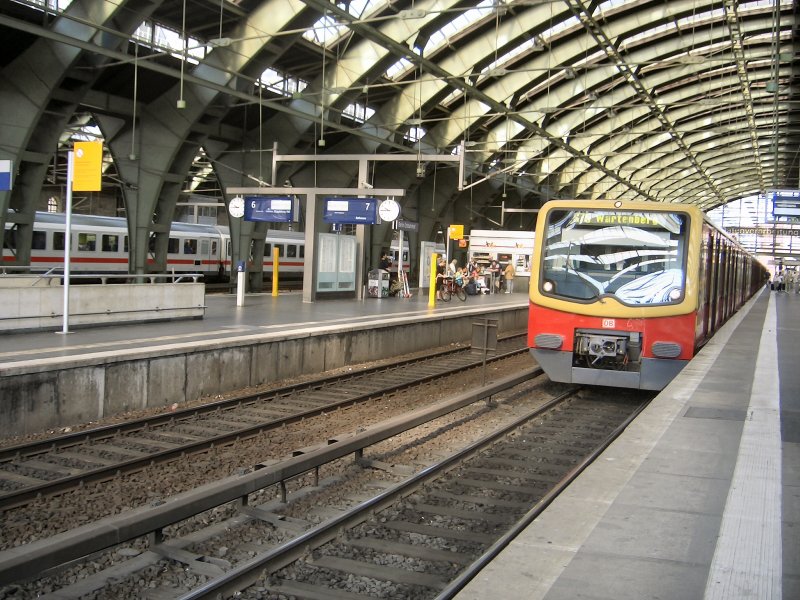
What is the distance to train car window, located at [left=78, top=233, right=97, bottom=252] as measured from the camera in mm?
26880

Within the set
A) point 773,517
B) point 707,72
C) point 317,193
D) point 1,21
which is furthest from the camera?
point 707,72

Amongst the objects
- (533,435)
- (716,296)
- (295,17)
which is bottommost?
(533,435)

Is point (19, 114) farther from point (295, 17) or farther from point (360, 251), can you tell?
point (360, 251)

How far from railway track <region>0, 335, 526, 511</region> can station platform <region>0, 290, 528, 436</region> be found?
100cm

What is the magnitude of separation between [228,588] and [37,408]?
586cm

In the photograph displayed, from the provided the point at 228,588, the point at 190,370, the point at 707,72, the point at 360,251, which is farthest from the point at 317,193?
the point at 707,72

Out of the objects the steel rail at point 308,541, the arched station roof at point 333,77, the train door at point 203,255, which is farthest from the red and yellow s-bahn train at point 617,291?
the train door at point 203,255

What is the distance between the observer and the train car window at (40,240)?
Answer: 25419 mm

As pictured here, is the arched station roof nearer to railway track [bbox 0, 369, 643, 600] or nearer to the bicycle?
the bicycle

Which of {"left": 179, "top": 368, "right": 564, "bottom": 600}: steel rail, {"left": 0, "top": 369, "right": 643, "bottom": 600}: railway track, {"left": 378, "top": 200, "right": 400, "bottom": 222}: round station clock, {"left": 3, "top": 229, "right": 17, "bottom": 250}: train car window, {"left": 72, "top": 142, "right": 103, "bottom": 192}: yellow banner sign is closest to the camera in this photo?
{"left": 179, "top": 368, "right": 564, "bottom": 600}: steel rail

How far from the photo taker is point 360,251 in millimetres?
23797

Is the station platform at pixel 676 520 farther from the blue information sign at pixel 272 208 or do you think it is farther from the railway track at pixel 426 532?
the blue information sign at pixel 272 208

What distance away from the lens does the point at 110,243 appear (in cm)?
2808

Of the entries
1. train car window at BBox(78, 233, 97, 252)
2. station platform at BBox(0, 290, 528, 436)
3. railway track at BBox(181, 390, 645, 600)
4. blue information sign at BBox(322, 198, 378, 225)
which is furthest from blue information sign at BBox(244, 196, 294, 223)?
railway track at BBox(181, 390, 645, 600)
